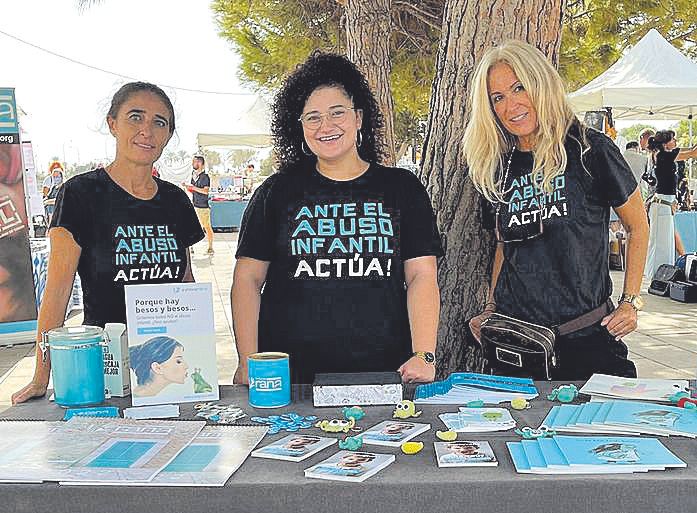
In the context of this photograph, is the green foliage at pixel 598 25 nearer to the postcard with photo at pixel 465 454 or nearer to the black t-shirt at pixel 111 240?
the black t-shirt at pixel 111 240

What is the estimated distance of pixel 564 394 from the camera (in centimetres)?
167

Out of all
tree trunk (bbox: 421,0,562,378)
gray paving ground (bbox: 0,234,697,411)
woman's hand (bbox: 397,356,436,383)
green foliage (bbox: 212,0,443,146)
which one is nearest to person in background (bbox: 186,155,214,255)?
green foliage (bbox: 212,0,443,146)

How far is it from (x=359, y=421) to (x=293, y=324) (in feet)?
1.48

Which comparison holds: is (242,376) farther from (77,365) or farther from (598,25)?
(598,25)

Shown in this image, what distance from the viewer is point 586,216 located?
6.84 ft

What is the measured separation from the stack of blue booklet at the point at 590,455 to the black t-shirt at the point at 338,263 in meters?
0.62

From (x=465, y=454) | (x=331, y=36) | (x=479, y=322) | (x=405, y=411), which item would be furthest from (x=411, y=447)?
(x=331, y=36)

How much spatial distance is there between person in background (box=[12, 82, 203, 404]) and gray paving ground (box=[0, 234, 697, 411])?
75.4 inches

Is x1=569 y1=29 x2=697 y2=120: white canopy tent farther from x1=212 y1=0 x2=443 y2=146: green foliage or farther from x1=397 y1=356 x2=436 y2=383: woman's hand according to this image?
x1=397 y1=356 x2=436 y2=383: woman's hand

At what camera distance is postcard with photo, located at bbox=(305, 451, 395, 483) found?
1252 millimetres

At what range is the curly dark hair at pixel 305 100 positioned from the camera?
2.08 meters

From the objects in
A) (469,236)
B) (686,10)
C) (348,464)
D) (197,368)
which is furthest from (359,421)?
(686,10)

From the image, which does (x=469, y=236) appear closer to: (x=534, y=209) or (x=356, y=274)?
(x=534, y=209)

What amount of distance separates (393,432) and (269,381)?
0.33m
